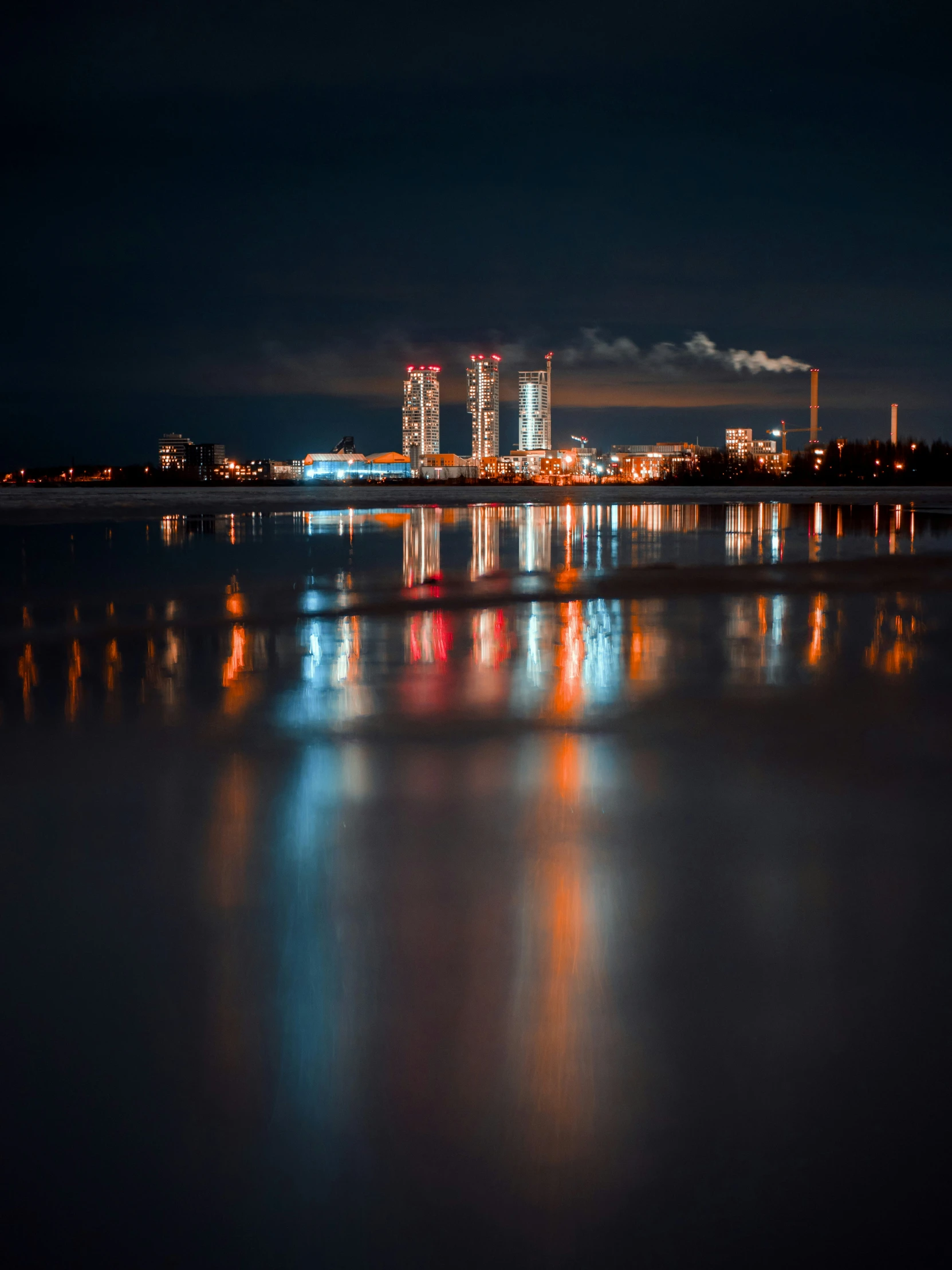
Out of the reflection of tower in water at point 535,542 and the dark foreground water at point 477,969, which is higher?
the reflection of tower in water at point 535,542

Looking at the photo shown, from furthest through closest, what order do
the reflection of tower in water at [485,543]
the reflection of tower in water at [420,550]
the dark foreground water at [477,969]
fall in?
1. the reflection of tower in water at [485,543]
2. the reflection of tower in water at [420,550]
3. the dark foreground water at [477,969]

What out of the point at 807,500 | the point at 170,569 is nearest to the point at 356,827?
the point at 170,569

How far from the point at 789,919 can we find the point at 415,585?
45.7ft

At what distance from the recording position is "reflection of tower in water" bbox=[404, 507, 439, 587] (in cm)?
1942

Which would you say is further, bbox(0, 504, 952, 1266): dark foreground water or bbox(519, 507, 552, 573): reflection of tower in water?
bbox(519, 507, 552, 573): reflection of tower in water

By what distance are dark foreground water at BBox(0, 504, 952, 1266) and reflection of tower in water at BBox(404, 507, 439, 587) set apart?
10092mm

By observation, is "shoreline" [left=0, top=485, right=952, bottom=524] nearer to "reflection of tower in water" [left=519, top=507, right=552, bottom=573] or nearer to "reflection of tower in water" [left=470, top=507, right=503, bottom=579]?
"reflection of tower in water" [left=470, top=507, right=503, bottom=579]

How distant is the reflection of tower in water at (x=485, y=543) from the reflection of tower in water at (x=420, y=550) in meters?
0.80

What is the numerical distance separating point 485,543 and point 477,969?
83.8ft

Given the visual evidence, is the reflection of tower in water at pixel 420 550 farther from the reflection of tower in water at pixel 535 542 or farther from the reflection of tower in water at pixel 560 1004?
the reflection of tower in water at pixel 560 1004

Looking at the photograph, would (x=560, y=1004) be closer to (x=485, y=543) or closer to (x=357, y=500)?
(x=485, y=543)

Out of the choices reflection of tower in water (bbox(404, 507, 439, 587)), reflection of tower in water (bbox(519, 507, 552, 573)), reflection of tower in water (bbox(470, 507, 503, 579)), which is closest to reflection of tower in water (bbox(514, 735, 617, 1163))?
reflection of tower in water (bbox(404, 507, 439, 587))

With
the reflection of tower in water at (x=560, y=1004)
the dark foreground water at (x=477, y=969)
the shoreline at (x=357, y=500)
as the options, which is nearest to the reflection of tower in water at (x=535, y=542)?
the dark foreground water at (x=477, y=969)

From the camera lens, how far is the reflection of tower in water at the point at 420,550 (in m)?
19.4
